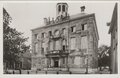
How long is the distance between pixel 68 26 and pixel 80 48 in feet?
1.84

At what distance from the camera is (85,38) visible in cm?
460

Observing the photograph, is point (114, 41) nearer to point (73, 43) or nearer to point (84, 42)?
point (84, 42)

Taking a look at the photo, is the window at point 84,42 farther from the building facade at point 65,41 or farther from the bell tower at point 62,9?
the bell tower at point 62,9

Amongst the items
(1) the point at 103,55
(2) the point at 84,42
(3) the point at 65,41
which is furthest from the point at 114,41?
(3) the point at 65,41

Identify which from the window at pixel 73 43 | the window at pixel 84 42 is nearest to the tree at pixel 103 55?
the window at pixel 84 42

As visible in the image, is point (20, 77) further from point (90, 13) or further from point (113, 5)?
point (113, 5)

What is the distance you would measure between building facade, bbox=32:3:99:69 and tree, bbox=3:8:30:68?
28cm

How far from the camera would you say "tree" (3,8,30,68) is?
455 cm

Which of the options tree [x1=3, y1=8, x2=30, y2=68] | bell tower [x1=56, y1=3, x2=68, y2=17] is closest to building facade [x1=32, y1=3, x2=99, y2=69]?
bell tower [x1=56, y1=3, x2=68, y2=17]

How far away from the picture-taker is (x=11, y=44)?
187 inches

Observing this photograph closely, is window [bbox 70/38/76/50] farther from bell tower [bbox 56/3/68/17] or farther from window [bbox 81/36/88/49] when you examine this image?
bell tower [bbox 56/3/68/17]

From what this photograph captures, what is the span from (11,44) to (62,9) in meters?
1.39

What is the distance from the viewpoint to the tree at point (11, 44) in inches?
179

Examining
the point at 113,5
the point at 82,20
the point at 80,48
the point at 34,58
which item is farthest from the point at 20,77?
the point at 113,5
